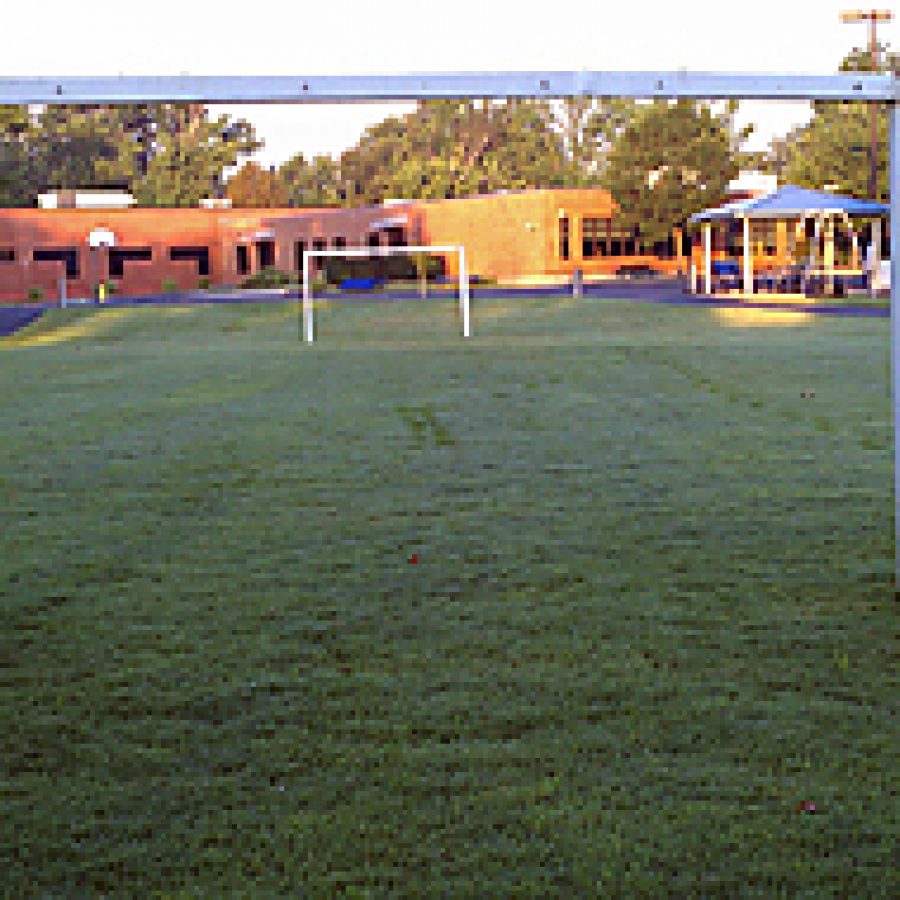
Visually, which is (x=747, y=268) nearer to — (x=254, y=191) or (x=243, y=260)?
(x=243, y=260)

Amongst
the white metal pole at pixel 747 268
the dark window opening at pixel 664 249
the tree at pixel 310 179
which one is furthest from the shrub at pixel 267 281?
the tree at pixel 310 179

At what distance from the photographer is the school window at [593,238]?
75.4 meters

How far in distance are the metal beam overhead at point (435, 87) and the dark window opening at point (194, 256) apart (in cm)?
7618

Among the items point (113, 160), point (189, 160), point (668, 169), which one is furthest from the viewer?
point (113, 160)

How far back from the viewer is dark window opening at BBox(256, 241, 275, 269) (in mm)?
83562

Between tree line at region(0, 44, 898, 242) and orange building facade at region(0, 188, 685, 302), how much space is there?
2.30 meters

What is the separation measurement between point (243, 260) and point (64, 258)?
30.4 ft

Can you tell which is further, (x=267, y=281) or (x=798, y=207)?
(x=267, y=281)

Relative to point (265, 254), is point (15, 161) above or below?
above

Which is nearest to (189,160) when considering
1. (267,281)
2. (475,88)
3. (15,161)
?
(15,161)

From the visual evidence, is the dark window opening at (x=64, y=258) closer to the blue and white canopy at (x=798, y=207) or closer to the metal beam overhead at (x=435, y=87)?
the blue and white canopy at (x=798, y=207)

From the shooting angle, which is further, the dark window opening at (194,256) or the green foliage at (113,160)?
the green foliage at (113,160)

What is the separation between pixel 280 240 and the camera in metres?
82.0

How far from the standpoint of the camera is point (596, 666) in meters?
6.15
